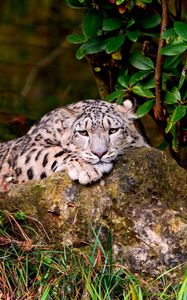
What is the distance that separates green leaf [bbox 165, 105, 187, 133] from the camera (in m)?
6.13

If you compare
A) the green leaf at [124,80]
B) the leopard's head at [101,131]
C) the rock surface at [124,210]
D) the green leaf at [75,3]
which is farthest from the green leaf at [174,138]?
the green leaf at [75,3]

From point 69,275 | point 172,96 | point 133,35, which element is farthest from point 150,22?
point 69,275

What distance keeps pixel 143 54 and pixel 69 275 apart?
1.84 meters

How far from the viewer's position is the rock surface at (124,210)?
5727 mm

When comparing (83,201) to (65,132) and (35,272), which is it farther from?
(65,132)

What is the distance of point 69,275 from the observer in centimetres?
551

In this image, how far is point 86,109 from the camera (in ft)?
21.4

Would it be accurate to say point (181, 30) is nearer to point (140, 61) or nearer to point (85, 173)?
point (140, 61)

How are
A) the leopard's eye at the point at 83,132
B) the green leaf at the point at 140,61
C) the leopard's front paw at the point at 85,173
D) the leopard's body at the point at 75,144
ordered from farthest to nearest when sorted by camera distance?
the green leaf at the point at 140,61, the leopard's eye at the point at 83,132, the leopard's body at the point at 75,144, the leopard's front paw at the point at 85,173

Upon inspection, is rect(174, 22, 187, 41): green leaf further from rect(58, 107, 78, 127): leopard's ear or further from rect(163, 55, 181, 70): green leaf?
rect(58, 107, 78, 127): leopard's ear

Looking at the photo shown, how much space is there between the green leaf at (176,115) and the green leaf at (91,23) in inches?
31.9

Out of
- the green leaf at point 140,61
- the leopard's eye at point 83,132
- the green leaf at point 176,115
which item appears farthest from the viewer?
the green leaf at point 140,61

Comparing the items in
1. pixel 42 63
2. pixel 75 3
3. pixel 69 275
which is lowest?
pixel 42 63

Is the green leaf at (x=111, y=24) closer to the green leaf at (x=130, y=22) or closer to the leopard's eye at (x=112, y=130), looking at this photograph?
the green leaf at (x=130, y=22)
